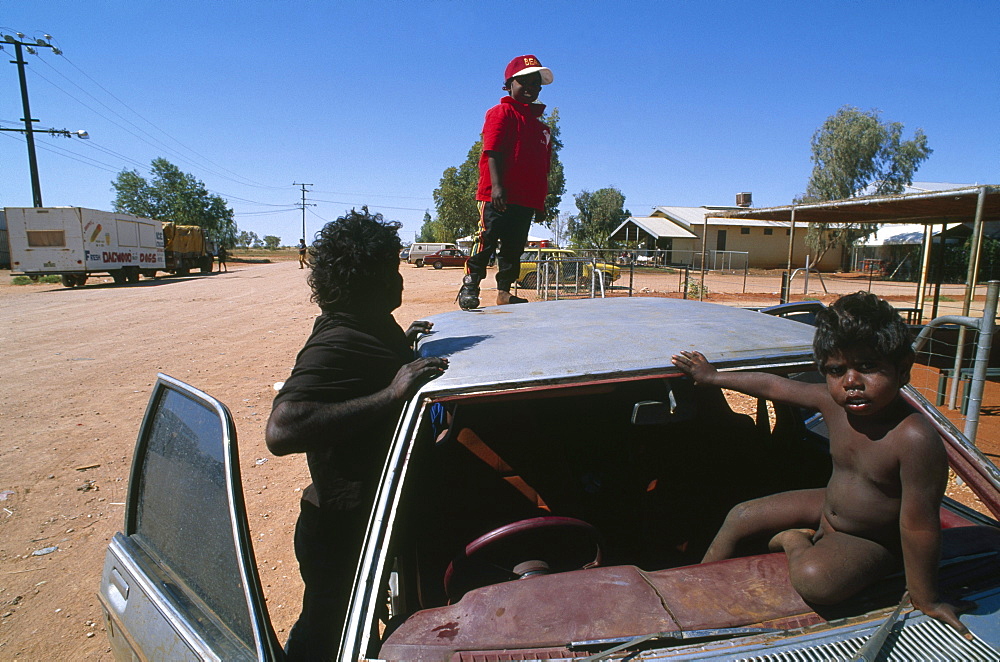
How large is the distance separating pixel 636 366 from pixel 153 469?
5.83ft

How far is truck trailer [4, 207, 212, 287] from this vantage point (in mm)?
21422

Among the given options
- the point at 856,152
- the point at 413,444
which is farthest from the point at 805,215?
the point at 856,152

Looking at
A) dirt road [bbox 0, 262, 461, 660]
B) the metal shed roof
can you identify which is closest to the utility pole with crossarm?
dirt road [bbox 0, 262, 461, 660]

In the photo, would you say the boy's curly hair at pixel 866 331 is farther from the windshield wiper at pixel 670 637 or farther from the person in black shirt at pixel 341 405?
the person in black shirt at pixel 341 405

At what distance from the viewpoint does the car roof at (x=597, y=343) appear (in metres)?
1.69

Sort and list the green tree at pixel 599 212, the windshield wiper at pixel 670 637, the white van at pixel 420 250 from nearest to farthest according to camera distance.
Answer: the windshield wiper at pixel 670 637, the white van at pixel 420 250, the green tree at pixel 599 212

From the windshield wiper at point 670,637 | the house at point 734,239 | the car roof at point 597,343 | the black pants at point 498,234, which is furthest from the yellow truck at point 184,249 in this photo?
the windshield wiper at point 670,637

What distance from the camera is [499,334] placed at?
7.26 feet

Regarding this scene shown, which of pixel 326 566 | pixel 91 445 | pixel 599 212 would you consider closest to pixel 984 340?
pixel 326 566

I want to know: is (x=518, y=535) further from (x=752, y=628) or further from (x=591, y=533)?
(x=752, y=628)

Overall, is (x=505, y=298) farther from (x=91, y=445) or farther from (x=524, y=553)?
(x=91, y=445)

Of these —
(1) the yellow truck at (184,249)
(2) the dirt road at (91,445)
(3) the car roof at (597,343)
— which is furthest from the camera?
(1) the yellow truck at (184,249)

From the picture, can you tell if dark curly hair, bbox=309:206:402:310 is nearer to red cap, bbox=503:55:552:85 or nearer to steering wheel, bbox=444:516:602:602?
steering wheel, bbox=444:516:602:602

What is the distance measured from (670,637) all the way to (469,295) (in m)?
2.82
